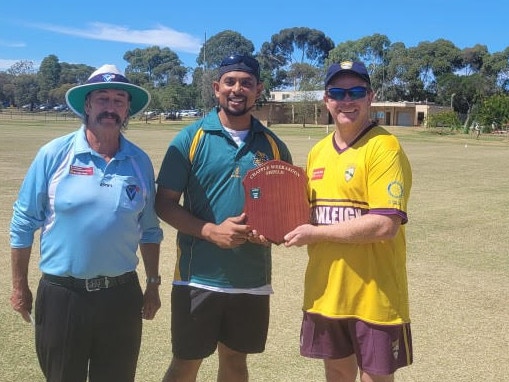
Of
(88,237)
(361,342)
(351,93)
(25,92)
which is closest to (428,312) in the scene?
(361,342)

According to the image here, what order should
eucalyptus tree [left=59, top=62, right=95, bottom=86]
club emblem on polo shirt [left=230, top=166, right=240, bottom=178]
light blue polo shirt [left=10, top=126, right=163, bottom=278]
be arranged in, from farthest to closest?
eucalyptus tree [left=59, top=62, right=95, bottom=86] → club emblem on polo shirt [left=230, top=166, right=240, bottom=178] → light blue polo shirt [left=10, top=126, right=163, bottom=278]

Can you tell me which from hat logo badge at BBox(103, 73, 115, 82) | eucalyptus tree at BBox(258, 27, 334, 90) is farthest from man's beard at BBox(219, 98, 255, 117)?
eucalyptus tree at BBox(258, 27, 334, 90)

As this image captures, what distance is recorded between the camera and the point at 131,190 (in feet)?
10.3

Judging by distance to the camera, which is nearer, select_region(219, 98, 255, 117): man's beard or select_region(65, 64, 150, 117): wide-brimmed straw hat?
select_region(65, 64, 150, 117): wide-brimmed straw hat

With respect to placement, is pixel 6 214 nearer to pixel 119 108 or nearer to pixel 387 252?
pixel 119 108

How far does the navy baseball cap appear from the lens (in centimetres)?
323

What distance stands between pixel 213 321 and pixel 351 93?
1.57 m

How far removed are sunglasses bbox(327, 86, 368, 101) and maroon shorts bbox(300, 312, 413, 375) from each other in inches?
47.5

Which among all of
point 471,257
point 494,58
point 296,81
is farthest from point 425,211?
point 296,81

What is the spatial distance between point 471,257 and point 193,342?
5.81 metres

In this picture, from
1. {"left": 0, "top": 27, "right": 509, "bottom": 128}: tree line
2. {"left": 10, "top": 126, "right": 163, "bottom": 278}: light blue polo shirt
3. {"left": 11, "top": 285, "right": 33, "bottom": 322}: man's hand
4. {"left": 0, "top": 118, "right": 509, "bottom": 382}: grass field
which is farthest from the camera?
{"left": 0, "top": 27, "right": 509, "bottom": 128}: tree line

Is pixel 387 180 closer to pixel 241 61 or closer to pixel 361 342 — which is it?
pixel 361 342

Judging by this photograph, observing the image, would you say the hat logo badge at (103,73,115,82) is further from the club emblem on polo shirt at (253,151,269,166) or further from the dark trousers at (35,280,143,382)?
the dark trousers at (35,280,143,382)

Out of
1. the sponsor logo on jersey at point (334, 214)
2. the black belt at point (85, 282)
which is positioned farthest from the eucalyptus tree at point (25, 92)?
the sponsor logo on jersey at point (334, 214)
